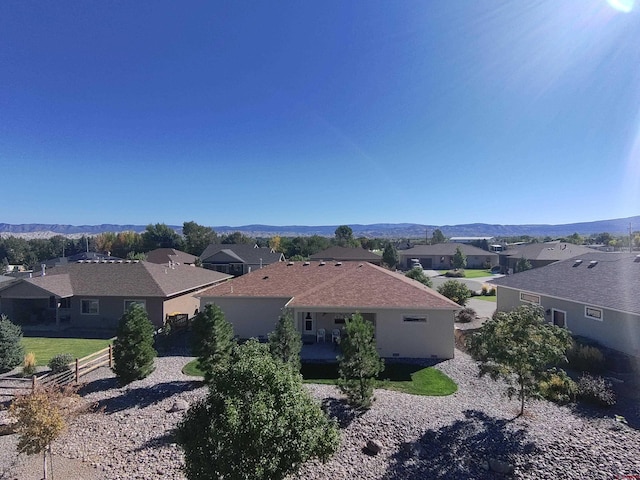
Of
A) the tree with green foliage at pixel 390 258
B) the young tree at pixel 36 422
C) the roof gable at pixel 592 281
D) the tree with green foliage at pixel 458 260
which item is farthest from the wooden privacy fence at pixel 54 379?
the tree with green foliage at pixel 458 260

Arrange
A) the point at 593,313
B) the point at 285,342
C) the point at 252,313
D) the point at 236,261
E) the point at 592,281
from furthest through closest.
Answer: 1. the point at 236,261
2. the point at 252,313
3. the point at 592,281
4. the point at 593,313
5. the point at 285,342

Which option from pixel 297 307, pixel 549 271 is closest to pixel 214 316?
pixel 297 307

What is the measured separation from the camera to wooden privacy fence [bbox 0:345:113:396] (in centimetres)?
1376

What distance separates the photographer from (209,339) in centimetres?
1416

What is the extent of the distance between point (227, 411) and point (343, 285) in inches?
580

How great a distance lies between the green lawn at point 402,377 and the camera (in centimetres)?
1412

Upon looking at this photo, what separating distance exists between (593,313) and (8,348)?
1152 inches

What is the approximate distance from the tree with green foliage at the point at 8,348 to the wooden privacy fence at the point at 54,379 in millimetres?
1955

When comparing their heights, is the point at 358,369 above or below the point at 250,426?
below

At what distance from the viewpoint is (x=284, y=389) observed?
22.1 feet

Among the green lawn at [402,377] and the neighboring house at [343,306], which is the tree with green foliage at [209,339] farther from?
the neighboring house at [343,306]

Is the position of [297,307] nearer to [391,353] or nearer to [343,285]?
[343,285]

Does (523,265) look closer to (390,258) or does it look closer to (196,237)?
(390,258)

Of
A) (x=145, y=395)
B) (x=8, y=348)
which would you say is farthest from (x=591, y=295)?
(x=8, y=348)
